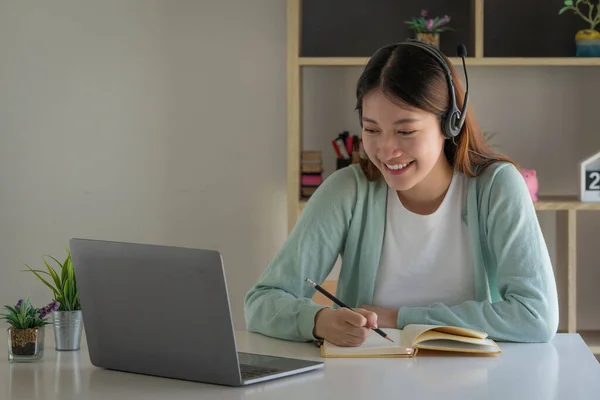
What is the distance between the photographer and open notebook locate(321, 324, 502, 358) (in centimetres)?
156

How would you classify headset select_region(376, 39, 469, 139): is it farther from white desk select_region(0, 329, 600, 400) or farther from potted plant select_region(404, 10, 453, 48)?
potted plant select_region(404, 10, 453, 48)

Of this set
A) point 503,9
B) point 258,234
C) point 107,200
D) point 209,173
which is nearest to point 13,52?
point 107,200

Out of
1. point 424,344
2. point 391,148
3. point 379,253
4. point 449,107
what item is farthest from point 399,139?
point 424,344

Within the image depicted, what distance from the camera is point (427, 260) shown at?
197 cm

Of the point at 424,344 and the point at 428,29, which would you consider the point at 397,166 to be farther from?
the point at 428,29

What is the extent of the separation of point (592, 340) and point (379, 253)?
4.83ft

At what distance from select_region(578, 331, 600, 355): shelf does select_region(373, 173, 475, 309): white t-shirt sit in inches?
49.1

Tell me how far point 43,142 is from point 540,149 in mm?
1823

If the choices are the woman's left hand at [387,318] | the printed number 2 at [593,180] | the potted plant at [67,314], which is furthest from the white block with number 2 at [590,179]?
the potted plant at [67,314]

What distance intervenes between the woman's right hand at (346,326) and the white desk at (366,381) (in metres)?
0.05

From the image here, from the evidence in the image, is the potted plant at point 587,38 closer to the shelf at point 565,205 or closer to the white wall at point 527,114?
the white wall at point 527,114

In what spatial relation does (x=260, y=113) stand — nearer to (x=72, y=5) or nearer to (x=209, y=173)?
(x=209, y=173)

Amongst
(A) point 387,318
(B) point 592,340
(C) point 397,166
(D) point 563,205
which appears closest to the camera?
(A) point 387,318

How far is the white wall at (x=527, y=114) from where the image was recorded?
329 centimetres
